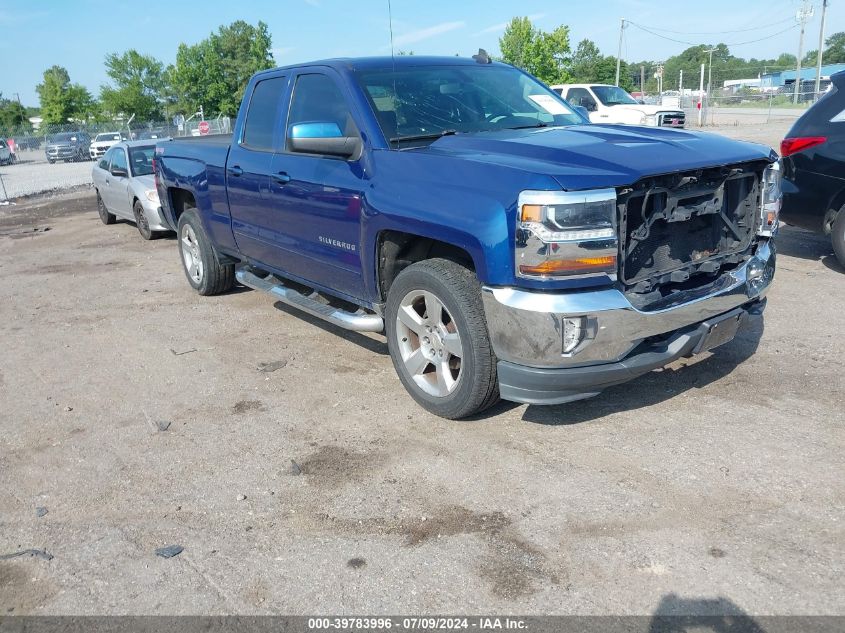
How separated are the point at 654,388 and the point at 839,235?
3.47 m

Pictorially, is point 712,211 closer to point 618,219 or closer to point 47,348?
point 618,219

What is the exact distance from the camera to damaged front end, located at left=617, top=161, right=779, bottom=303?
3.54 metres

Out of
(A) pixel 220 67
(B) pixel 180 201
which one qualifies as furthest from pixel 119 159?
(A) pixel 220 67

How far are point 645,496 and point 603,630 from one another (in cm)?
93

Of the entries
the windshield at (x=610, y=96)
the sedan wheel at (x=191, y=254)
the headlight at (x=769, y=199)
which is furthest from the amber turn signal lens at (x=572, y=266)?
Result: the windshield at (x=610, y=96)

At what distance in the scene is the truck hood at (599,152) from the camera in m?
3.36

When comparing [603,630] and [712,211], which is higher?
[712,211]

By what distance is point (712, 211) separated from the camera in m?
3.90

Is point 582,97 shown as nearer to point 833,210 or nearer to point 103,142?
point 833,210

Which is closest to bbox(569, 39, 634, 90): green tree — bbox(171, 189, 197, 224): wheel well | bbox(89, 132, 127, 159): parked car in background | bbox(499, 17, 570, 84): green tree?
bbox(499, 17, 570, 84): green tree

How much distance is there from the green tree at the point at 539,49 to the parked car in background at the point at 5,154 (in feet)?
98.1

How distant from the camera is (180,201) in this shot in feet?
24.4

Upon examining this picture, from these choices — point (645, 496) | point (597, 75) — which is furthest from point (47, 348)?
point (597, 75)

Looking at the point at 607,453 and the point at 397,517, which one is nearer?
the point at 397,517
